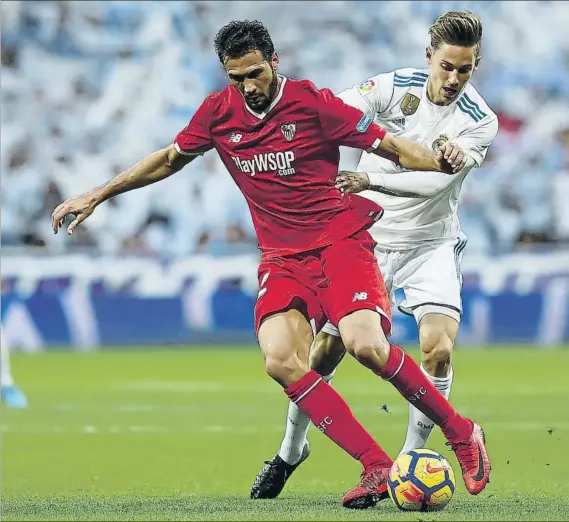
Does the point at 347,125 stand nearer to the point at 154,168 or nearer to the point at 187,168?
the point at 154,168

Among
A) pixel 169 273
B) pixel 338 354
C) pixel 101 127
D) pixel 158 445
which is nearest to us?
pixel 338 354

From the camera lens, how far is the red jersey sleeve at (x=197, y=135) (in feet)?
20.5

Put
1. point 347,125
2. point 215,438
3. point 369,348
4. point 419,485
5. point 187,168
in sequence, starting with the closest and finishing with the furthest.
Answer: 1. point 419,485
2. point 369,348
3. point 347,125
4. point 215,438
5. point 187,168

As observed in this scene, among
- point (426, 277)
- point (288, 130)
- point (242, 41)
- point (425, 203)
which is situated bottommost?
point (426, 277)

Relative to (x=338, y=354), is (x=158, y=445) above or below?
below

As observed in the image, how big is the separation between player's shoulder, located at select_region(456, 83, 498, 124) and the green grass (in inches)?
74.1

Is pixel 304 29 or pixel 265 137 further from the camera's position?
pixel 304 29

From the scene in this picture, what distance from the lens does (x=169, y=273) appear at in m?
16.6

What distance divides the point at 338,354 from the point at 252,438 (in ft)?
8.23

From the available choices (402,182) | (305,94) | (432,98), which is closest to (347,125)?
(305,94)

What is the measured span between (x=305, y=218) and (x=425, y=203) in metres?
0.97

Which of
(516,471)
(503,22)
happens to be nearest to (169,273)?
(503,22)

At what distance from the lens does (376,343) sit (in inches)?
228

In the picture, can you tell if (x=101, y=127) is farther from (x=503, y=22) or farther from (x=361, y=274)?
(x=361, y=274)
